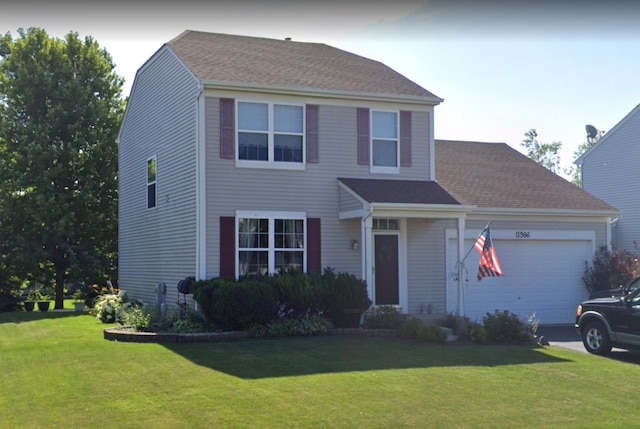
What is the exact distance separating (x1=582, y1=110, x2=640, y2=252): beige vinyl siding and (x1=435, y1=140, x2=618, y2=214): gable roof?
186 inches

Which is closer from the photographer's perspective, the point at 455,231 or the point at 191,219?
the point at 191,219

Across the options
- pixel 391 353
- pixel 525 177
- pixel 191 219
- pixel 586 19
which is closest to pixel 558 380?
pixel 391 353

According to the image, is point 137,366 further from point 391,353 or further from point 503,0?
point 503,0

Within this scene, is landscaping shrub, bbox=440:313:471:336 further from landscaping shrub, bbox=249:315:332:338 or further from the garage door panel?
landscaping shrub, bbox=249:315:332:338

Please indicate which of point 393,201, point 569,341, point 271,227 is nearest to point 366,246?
point 393,201

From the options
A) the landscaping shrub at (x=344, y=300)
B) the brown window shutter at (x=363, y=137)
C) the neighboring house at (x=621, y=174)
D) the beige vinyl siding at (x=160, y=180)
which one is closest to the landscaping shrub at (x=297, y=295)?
the landscaping shrub at (x=344, y=300)

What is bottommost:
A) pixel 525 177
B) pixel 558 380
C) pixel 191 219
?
pixel 558 380

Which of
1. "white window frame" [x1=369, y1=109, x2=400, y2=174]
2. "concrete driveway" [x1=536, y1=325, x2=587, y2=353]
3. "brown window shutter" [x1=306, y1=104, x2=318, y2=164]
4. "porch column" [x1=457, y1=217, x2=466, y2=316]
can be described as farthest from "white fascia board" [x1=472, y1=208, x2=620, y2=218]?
"brown window shutter" [x1=306, y1=104, x2=318, y2=164]

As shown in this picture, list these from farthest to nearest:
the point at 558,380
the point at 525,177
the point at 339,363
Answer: the point at 525,177 < the point at 339,363 < the point at 558,380

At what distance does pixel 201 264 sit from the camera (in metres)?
16.9

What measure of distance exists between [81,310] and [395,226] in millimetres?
12466

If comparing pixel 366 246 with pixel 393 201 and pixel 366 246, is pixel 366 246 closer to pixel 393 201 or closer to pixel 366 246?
pixel 366 246

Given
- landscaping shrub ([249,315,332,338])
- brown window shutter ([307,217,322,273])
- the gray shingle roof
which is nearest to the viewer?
landscaping shrub ([249,315,332,338])

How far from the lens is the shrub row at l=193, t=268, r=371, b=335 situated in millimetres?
15438
